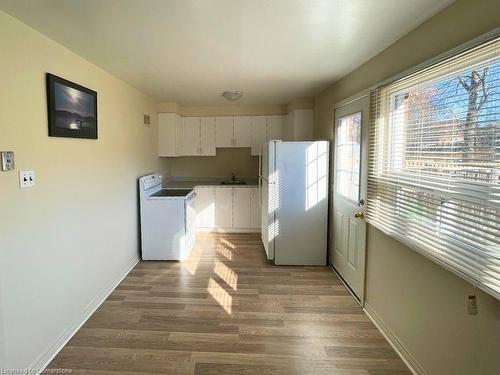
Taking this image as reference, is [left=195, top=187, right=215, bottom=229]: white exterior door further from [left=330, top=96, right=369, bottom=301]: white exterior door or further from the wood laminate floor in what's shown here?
[left=330, top=96, right=369, bottom=301]: white exterior door

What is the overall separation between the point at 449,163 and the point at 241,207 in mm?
3680

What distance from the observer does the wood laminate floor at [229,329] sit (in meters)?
1.97

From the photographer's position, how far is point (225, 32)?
1.98 m

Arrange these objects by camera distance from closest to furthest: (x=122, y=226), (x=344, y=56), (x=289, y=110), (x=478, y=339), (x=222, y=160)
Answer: (x=478, y=339)
(x=344, y=56)
(x=122, y=226)
(x=289, y=110)
(x=222, y=160)

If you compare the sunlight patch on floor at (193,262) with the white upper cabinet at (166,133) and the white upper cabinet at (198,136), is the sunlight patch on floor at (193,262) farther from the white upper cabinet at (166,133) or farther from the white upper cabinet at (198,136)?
the white upper cabinet at (198,136)

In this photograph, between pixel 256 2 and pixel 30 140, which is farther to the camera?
pixel 30 140

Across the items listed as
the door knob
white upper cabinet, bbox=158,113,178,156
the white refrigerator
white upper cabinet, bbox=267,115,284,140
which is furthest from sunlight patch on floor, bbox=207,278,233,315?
white upper cabinet, bbox=267,115,284,140

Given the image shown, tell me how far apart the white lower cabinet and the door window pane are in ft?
6.20

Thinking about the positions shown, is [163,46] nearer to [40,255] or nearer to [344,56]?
[344,56]

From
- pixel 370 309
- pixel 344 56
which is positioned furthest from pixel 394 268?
pixel 344 56

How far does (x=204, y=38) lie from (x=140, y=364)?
2312 mm

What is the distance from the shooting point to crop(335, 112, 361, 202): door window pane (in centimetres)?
284

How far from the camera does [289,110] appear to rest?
15.6ft

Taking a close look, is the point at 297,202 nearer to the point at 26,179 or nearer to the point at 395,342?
the point at 395,342
